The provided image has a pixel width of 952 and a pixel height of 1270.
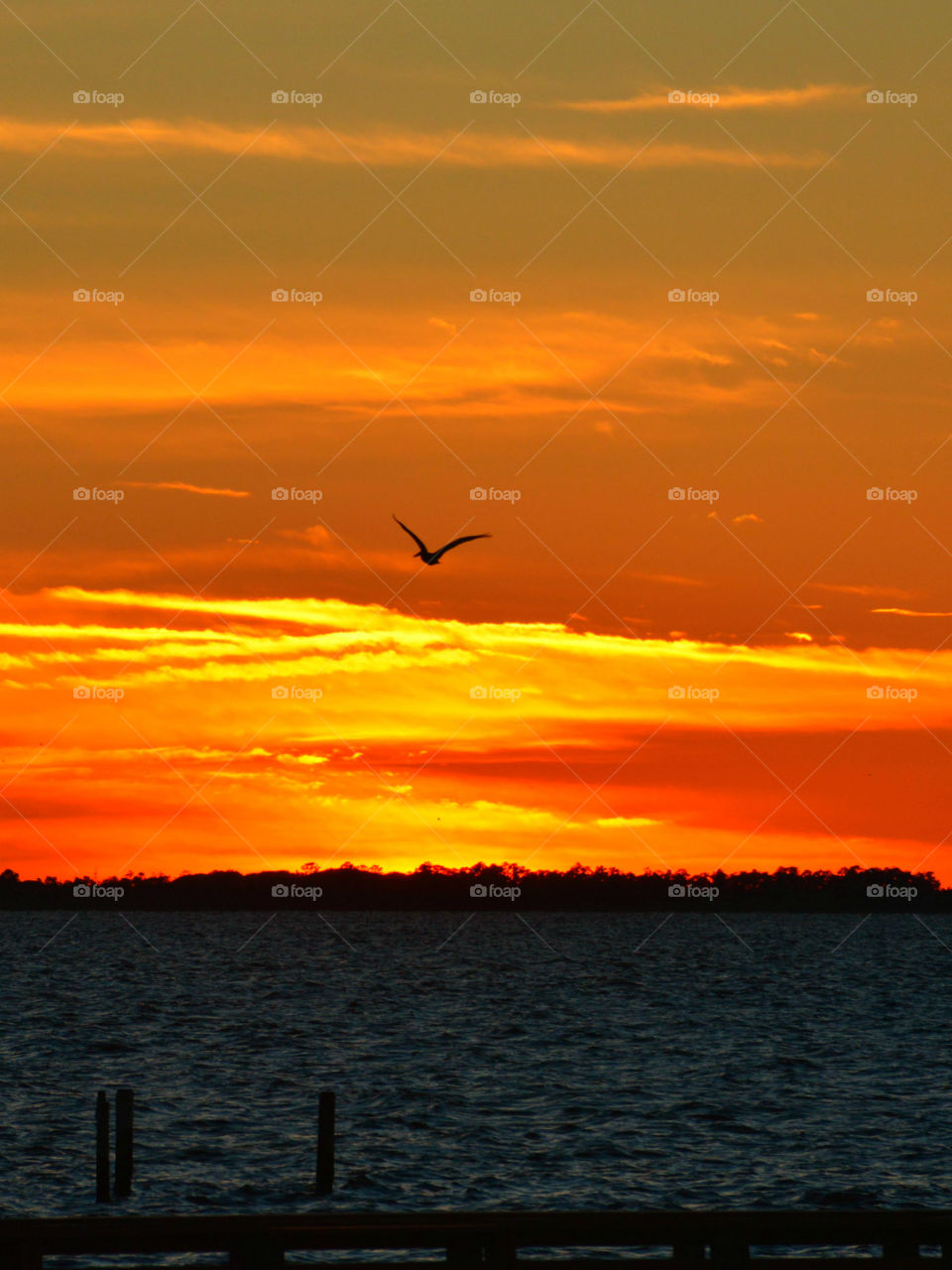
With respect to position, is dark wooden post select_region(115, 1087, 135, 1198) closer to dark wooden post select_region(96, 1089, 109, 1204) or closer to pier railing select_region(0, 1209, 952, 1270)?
dark wooden post select_region(96, 1089, 109, 1204)

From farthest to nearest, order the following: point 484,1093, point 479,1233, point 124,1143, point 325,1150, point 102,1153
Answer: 1. point 484,1093
2. point 124,1143
3. point 325,1150
4. point 102,1153
5. point 479,1233

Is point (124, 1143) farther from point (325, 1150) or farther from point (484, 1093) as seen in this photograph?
point (484, 1093)

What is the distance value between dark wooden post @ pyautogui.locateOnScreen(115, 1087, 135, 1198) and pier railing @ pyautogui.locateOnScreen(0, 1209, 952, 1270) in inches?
803

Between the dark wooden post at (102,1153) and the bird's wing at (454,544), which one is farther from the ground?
the bird's wing at (454,544)

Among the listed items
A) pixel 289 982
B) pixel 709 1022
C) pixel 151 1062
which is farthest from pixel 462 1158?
pixel 289 982

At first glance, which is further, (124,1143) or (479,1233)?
A: (124,1143)

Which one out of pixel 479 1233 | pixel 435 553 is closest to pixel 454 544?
pixel 435 553

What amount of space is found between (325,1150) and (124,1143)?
171 inches

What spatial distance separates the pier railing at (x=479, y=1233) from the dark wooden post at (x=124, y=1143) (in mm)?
20407

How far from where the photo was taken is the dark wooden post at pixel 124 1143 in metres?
35.0

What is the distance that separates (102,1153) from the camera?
34.9 m

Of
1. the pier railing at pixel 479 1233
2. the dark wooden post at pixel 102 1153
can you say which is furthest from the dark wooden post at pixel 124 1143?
the pier railing at pixel 479 1233

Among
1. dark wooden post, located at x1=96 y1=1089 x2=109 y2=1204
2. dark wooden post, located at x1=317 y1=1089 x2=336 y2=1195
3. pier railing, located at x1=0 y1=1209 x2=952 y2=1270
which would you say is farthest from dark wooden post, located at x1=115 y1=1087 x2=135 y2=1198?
pier railing, located at x1=0 y1=1209 x2=952 y2=1270

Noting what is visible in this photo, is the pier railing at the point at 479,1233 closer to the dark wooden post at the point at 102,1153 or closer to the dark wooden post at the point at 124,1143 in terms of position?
the dark wooden post at the point at 102,1153
